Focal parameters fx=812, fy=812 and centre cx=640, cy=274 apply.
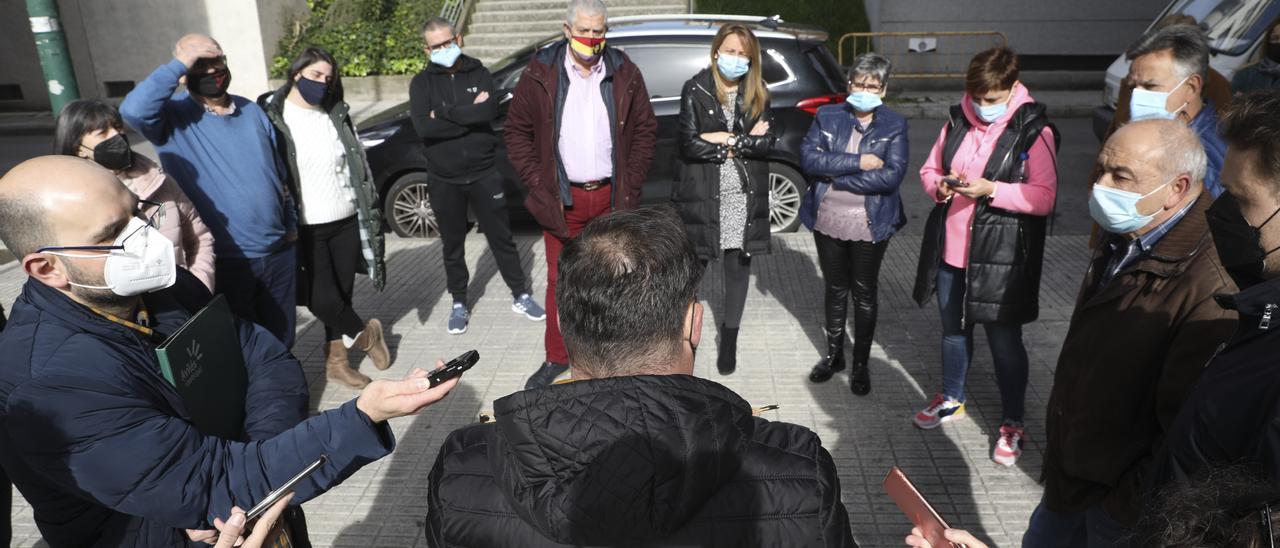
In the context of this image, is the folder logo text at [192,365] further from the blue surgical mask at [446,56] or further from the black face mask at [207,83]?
the blue surgical mask at [446,56]

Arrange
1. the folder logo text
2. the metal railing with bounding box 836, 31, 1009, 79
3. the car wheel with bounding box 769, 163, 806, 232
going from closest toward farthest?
the folder logo text < the car wheel with bounding box 769, 163, 806, 232 < the metal railing with bounding box 836, 31, 1009, 79

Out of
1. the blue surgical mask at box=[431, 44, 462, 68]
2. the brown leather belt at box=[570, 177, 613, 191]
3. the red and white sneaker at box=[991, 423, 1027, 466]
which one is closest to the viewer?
the red and white sneaker at box=[991, 423, 1027, 466]

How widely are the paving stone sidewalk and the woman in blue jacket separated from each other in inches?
23.1

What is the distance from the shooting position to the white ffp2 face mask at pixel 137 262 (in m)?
1.93

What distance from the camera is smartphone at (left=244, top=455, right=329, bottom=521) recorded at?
178 centimetres

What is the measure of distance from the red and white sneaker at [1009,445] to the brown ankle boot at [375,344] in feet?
11.2

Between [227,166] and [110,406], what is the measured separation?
2304mm

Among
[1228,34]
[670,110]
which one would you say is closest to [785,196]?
[670,110]

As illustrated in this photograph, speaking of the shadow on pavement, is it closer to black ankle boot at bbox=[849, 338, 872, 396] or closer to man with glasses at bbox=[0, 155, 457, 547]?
man with glasses at bbox=[0, 155, 457, 547]

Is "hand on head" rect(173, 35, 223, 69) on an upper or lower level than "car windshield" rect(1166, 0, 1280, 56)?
upper

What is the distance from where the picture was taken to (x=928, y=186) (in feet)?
12.5

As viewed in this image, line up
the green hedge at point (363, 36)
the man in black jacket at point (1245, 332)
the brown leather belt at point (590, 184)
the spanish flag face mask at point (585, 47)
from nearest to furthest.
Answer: the man in black jacket at point (1245, 332), the spanish flag face mask at point (585, 47), the brown leather belt at point (590, 184), the green hedge at point (363, 36)

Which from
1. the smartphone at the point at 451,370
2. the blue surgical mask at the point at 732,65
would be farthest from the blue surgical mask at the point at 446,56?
the smartphone at the point at 451,370

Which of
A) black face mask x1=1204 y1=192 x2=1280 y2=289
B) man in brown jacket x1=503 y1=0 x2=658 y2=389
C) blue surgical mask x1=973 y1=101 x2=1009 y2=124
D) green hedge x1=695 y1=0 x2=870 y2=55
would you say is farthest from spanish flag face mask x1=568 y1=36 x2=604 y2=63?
green hedge x1=695 y1=0 x2=870 y2=55
